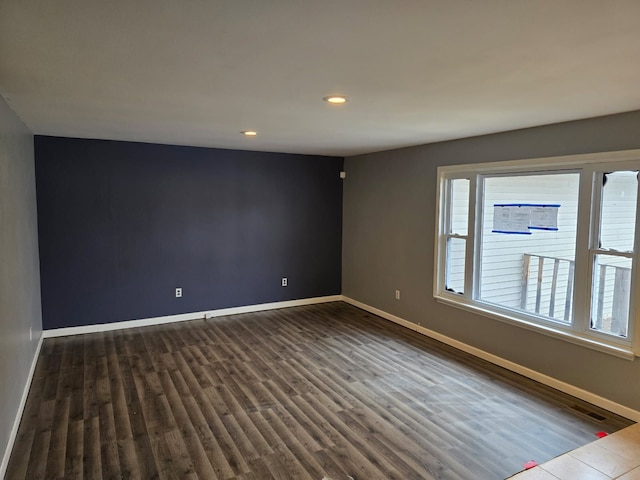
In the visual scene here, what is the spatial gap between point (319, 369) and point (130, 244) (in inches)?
111

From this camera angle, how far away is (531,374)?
3.88 m

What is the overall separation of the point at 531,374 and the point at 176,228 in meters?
4.28

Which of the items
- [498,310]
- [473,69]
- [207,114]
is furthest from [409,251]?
[473,69]

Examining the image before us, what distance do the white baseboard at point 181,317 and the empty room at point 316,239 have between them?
0.03m

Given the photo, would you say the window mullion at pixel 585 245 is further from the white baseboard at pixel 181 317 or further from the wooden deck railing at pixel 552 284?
the white baseboard at pixel 181 317

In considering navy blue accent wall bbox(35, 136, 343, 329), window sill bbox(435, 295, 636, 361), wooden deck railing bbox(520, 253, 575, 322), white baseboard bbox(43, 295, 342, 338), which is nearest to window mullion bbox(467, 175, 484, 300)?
window sill bbox(435, 295, 636, 361)

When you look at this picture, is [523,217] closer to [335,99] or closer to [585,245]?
[585,245]

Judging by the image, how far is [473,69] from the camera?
217 cm

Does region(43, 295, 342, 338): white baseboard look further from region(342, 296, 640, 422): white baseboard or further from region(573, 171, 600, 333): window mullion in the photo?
region(573, 171, 600, 333): window mullion

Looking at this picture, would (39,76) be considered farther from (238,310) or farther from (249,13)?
(238,310)

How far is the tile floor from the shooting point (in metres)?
2.47

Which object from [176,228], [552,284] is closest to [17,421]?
[176,228]

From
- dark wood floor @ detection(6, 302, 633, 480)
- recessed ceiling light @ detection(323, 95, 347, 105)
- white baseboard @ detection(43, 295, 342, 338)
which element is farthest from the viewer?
white baseboard @ detection(43, 295, 342, 338)

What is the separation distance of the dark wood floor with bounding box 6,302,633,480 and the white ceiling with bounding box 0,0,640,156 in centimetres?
226
